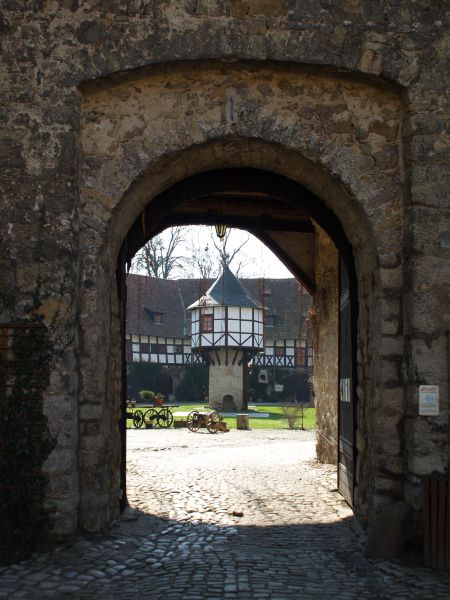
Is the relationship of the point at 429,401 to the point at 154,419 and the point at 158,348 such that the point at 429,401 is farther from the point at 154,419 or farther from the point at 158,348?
the point at 158,348

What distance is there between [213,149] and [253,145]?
1.08 ft

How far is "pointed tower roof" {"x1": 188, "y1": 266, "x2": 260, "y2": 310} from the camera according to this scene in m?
33.7

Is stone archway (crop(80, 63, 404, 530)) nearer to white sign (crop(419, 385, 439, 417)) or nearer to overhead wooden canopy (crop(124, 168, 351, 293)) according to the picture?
white sign (crop(419, 385, 439, 417))

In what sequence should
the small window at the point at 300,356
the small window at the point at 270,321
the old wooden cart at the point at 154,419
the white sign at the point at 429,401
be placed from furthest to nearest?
the small window at the point at 270,321, the small window at the point at 300,356, the old wooden cart at the point at 154,419, the white sign at the point at 429,401

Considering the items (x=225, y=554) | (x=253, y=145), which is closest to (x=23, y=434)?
(x=225, y=554)

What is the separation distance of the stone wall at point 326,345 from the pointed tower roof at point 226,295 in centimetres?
2299

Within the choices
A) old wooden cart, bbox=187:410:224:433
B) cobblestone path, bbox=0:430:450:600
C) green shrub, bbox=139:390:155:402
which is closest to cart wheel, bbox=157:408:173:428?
old wooden cart, bbox=187:410:224:433

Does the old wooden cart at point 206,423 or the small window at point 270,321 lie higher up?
the small window at point 270,321

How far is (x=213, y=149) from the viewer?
557cm

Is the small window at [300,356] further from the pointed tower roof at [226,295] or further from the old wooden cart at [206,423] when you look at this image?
the old wooden cart at [206,423]

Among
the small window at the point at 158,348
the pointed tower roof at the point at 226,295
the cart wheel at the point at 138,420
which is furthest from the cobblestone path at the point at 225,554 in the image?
the small window at the point at 158,348

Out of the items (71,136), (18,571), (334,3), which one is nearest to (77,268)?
(71,136)

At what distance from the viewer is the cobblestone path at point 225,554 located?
4.04 m

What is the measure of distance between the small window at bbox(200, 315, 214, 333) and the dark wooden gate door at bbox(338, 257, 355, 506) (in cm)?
2675
